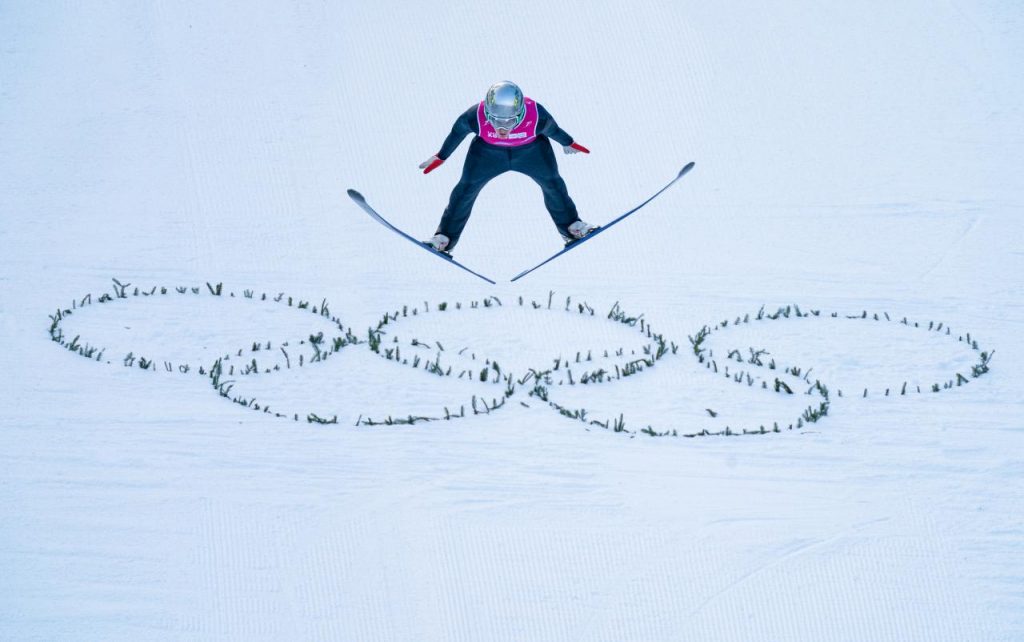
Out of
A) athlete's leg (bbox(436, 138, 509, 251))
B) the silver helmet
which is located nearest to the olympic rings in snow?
athlete's leg (bbox(436, 138, 509, 251))

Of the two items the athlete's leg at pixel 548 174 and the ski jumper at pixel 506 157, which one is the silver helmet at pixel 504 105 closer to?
the ski jumper at pixel 506 157

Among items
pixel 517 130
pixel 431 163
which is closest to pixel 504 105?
pixel 517 130

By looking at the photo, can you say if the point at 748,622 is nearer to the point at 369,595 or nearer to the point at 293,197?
the point at 369,595

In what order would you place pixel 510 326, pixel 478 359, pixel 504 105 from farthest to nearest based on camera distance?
pixel 510 326, pixel 478 359, pixel 504 105

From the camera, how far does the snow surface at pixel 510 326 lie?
5.59 metres

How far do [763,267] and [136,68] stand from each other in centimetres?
769

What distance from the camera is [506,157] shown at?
27.2 feet

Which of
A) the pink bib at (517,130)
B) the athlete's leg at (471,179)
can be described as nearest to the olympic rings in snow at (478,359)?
the athlete's leg at (471,179)

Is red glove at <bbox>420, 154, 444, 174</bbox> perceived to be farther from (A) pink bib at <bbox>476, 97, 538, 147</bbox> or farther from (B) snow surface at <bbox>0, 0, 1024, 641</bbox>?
(B) snow surface at <bbox>0, 0, 1024, 641</bbox>

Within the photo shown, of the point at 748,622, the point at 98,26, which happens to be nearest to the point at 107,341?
the point at 748,622

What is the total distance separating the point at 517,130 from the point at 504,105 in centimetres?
34

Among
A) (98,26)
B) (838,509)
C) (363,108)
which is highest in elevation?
(98,26)

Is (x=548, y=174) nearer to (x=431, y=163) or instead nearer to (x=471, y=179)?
(x=471, y=179)

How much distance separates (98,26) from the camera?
14461mm
